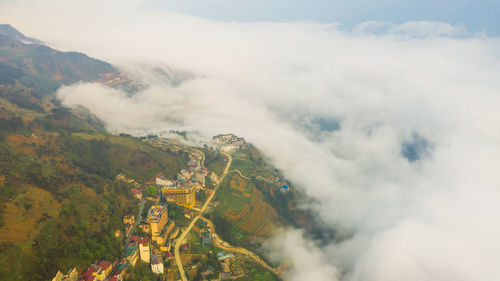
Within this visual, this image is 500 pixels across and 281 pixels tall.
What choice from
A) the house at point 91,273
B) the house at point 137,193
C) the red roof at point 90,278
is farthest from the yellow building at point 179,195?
the red roof at point 90,278

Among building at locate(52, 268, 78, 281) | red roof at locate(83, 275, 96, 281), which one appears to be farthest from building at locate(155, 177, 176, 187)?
building at locate(52, 268, 78, 281)

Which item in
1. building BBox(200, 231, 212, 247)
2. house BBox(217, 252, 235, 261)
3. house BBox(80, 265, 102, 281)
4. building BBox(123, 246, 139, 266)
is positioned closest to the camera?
house BBox(80, 265, 102, 281)

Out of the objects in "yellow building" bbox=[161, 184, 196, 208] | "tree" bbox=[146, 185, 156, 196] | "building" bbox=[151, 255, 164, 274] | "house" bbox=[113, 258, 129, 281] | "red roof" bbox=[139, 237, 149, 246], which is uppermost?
"yellow building" bbox=[161, 184, 196, 208]

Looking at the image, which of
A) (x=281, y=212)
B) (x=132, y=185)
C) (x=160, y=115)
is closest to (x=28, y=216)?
(x=132, y=185)

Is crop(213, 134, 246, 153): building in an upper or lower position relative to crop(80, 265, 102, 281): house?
upper

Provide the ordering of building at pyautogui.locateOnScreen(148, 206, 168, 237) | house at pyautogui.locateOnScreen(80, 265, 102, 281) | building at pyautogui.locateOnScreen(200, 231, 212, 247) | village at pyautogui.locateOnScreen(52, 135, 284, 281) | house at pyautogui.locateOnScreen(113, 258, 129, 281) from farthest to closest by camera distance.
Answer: building at pyautogui.locateOnScreen(200, 231, 212, 247) → building at pyautogui.locateOnScreen(148, 206, 168, 237) → village at pyautogui.locateOnScreen(52, 135, 284, 281) → house at pyautogui.locateOnScreen(113, 258, 129, 281) → house at pyautogui.locateOnScreen(80, 265, 102, 281)

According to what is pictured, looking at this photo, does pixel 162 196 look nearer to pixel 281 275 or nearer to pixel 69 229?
pixel 69 229

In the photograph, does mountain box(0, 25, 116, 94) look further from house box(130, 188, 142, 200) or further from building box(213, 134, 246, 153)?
house box(130, 188, 142, 200)
